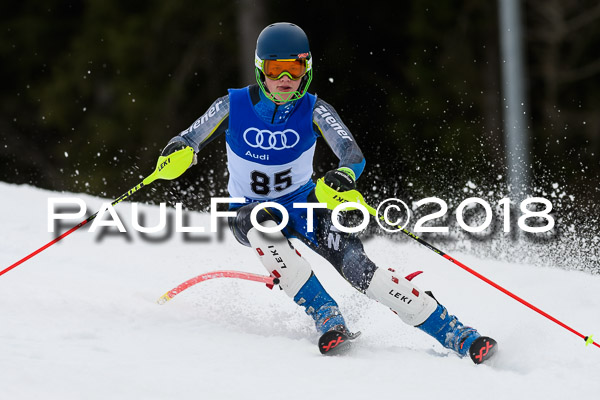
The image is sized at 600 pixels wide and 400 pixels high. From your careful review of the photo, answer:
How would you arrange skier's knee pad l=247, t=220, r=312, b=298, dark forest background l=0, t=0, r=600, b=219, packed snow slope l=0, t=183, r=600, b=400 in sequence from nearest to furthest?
1. packed snow slope l=0, t=183, r=600, b=400
2. skier's knee pad l=247, t=220, r=312, b=298
3. dark forest background l=0, t=0, r=600, b=219

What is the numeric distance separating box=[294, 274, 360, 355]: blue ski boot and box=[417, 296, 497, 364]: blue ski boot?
0.36 meters

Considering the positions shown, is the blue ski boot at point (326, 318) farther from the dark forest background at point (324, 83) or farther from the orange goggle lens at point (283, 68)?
the dark forest background at point (324, 83)

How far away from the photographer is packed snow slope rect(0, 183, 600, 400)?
10.2 ft

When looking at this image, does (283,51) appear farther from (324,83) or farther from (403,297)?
(324,83)

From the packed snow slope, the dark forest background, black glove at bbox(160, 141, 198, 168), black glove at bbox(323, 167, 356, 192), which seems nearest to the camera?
the packed snow slope

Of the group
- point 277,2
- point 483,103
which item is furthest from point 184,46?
point 483,103

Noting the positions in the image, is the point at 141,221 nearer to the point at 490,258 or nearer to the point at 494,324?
the point at 490,258

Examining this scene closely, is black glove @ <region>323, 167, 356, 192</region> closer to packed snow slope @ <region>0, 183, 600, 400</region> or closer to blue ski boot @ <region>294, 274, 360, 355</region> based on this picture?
blue ski boot @ <region>294, 274, 360, 355</region>

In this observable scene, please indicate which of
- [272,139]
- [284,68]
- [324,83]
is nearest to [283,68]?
[284,68]

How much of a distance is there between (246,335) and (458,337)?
0.98 meters

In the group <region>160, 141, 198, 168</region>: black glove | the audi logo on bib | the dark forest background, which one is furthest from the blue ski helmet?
the dark forest background

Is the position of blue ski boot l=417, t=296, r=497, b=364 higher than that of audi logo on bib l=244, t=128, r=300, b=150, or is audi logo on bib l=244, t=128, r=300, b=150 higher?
audi logo on bib l=244, t=128, r=300, b=150

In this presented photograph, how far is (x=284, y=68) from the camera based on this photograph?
4.06 meters

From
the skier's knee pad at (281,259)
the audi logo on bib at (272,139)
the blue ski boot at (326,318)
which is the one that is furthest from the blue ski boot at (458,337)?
the audi logo on bib at (272,139)
